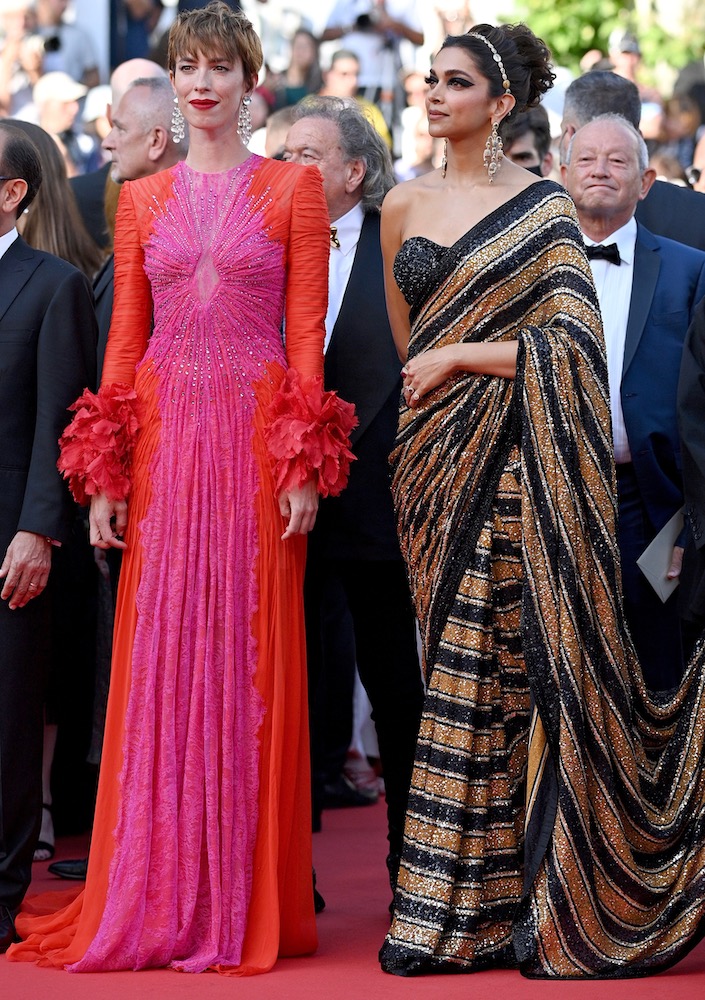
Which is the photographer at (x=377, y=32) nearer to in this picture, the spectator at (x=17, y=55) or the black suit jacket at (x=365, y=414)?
the spectator at (x=17, y=55)

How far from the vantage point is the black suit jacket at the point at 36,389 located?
4.19 meters

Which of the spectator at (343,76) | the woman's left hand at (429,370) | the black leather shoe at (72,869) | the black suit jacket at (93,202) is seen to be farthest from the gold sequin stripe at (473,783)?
the spectator at (343,76)

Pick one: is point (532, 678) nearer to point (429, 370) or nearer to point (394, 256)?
point (429, 370)

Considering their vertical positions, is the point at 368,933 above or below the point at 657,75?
below

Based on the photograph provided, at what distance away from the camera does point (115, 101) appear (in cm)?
565

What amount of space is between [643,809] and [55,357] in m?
1.93

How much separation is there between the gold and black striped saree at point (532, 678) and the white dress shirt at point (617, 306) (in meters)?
0.70

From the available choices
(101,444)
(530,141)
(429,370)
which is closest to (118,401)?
(101,444)

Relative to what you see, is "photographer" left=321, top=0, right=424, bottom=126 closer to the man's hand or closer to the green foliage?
the green foliage

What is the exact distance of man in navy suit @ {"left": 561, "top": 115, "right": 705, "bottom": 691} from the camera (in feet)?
15.6

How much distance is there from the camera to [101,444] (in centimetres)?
405

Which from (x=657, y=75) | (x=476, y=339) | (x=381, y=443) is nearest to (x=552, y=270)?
(x=476, y=339)

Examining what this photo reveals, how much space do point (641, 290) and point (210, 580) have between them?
1.72 metres

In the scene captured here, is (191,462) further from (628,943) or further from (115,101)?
(115,101)
